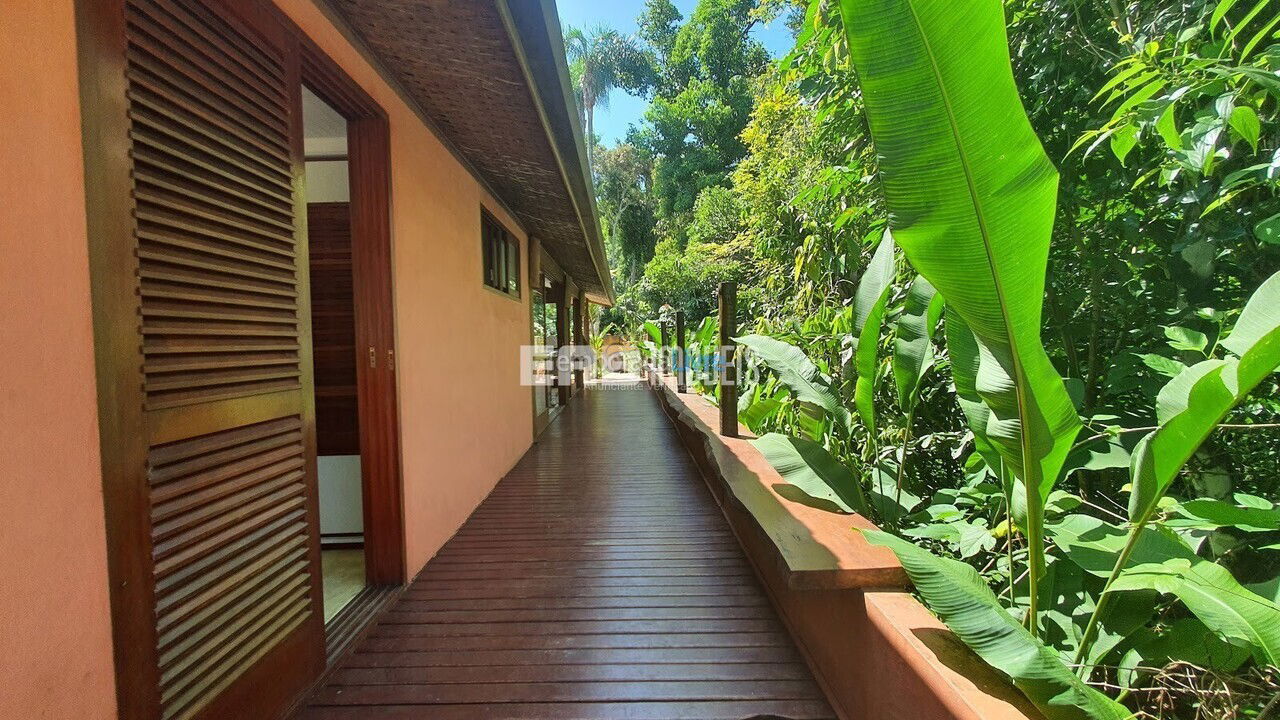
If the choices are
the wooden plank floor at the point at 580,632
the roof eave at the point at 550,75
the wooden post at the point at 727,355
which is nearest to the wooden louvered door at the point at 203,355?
the wooden plank floor at the point at 580,632

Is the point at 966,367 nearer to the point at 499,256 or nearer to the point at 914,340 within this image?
the point at 914,340

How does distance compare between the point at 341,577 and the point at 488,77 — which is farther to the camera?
the point at 341,577

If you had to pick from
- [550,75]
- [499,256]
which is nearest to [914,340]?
[550,75]

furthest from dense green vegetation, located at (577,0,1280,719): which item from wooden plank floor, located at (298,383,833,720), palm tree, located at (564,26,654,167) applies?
palm tree, located at (564,26,654,167)

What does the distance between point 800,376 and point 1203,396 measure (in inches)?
52.6

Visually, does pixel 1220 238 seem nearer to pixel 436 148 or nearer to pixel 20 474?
pixel 20 474

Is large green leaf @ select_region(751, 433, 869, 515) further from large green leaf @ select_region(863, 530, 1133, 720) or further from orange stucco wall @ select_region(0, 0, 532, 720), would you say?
orange stucco wall @ select_region(0, 0, 532, 720)

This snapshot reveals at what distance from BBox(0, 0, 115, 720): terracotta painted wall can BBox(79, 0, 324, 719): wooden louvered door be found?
4cm

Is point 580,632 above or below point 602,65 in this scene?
below

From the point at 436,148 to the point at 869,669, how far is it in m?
3.32

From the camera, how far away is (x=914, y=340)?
185 centimetres

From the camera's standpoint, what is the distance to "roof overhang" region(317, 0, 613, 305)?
1927mm

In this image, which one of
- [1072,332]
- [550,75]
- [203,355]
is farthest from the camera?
[550,75]

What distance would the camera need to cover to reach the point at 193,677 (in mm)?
1296
